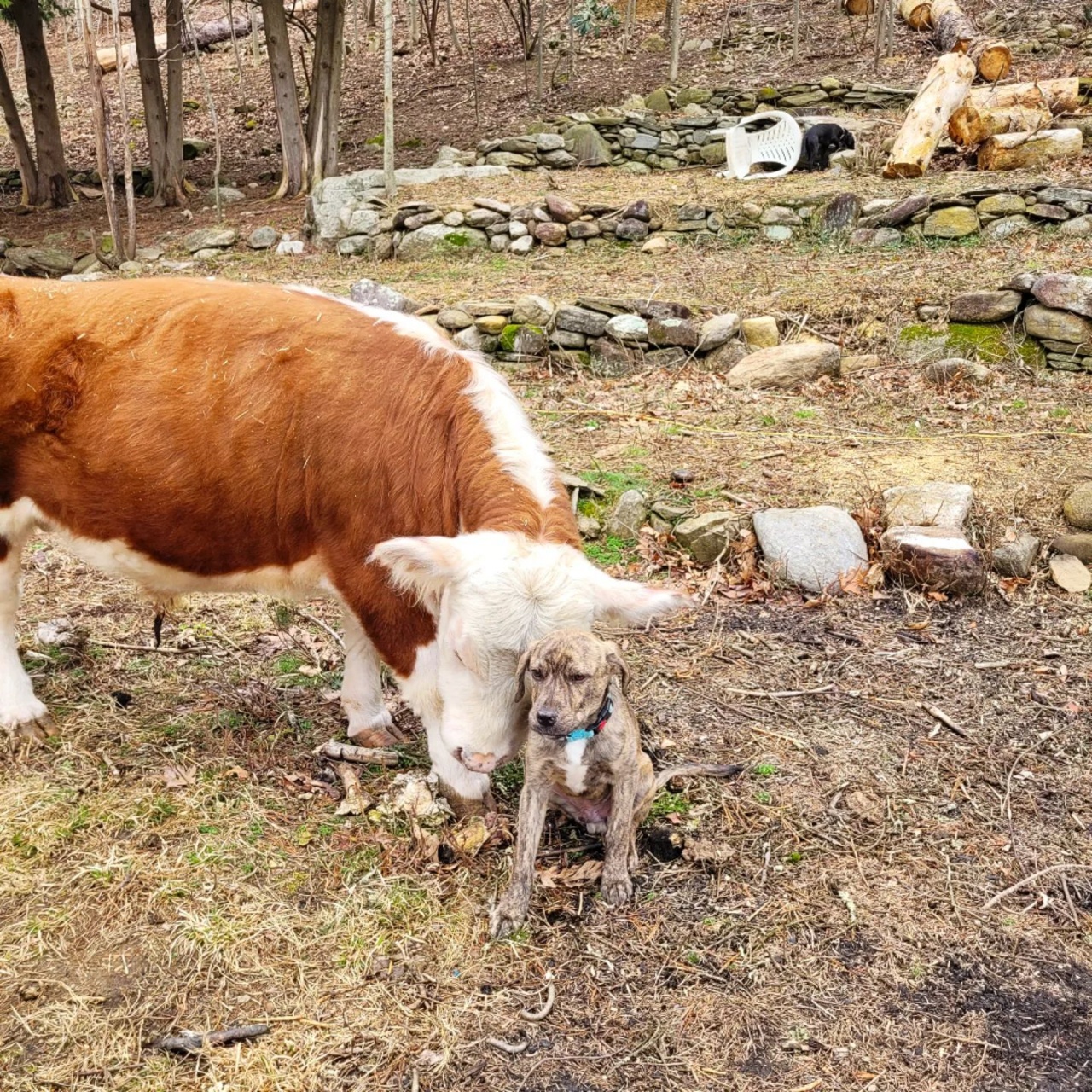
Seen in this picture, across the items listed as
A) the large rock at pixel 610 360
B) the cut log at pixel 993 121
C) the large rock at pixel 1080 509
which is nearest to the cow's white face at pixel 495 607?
the large rock at pixel 1080 509

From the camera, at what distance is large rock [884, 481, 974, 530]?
5793 millimetres

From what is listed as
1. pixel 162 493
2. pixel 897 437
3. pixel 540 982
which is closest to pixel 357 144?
pixel 897 437

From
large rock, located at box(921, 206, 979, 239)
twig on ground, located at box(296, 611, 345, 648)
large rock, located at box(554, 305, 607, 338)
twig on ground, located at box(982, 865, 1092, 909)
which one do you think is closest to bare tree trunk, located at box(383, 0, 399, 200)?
large rock, located at box(554, 305, 607, 338)

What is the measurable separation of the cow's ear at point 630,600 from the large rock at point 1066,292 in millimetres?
7046

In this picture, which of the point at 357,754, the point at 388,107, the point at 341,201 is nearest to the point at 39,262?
the point at 341,201

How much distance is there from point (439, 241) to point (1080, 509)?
30.6ft

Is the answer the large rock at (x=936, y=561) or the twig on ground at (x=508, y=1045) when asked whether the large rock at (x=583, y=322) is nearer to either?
the large rock at (x=936, y=561)

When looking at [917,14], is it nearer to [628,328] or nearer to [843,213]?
[843,213]

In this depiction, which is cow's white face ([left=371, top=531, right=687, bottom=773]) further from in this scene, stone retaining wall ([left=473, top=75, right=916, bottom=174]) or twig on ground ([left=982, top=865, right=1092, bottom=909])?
stone retaining wall ([left=473, top=75, right=916, bottom=174])

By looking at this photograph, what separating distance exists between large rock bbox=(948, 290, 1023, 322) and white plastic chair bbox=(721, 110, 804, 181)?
670 centimetres

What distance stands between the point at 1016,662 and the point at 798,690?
1.12 meters

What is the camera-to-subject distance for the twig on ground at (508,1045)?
2980 mm

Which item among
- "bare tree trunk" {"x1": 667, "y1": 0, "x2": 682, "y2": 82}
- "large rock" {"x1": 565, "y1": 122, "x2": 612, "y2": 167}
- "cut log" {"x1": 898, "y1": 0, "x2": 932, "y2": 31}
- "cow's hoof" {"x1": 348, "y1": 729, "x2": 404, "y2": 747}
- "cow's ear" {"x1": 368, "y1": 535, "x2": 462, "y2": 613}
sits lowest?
"cow's hoof" {"x1": 348, "y1": 729, "x2": 404, "y2": 747}

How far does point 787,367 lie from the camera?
28.5 feet
